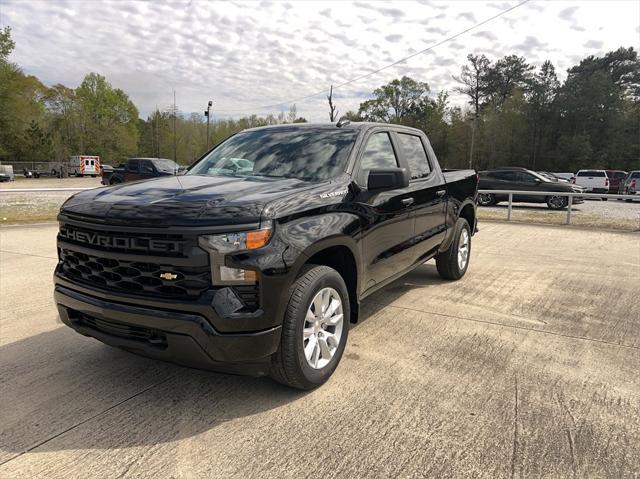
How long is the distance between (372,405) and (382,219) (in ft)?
5.13

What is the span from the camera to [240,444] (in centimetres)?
263

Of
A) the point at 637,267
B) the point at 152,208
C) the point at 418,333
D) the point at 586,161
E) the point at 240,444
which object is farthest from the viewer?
the point at 586,161

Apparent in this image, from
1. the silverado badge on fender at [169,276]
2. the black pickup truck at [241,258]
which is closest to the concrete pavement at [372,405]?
the black pickup truck at [241,258]

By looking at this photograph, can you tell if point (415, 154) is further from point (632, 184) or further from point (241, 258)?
point (632, 184)

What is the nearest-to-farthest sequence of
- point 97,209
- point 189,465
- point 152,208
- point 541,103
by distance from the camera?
point 189,465 → point 152,208 → point 97,209 → point 541,103

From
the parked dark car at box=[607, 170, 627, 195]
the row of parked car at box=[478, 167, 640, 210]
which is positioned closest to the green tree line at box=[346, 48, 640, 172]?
the parked dark car at box=[607, 170, 627, 195]

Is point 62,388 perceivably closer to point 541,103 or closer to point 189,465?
point 189,465

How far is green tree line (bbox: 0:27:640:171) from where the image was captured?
146 feet

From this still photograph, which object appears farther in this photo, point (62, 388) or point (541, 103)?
point (541, 103)

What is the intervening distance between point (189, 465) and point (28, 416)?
3.96ft

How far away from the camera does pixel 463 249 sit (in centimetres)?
640

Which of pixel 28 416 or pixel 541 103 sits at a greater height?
pixel 541 103

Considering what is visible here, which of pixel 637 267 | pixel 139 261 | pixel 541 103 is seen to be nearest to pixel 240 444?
pixel 139 261

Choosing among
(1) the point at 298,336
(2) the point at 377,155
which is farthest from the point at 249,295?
(2) the point at 377,155
